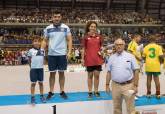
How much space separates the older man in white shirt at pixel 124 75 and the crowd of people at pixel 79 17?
30152mm

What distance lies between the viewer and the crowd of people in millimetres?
37519

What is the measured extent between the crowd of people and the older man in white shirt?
3015 cm

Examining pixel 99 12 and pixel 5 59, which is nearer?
pixel 5 59

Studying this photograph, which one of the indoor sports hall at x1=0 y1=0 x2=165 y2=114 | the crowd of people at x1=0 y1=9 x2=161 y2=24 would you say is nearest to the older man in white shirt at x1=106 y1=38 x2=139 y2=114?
the indoor sports hall at x1=0 y1=0 x2=165 y2=114

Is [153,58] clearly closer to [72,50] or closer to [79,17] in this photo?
[72,50]

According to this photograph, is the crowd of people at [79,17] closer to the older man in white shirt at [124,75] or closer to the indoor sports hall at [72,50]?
the indoor sports hall at [72,50]

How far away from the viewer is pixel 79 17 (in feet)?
131

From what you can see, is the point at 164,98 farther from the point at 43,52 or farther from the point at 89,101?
the point at 43,52

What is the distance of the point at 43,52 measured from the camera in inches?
328

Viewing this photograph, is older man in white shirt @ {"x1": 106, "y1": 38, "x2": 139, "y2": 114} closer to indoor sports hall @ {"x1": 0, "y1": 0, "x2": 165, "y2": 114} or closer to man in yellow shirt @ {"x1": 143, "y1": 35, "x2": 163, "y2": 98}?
indoor sports hall @ {"x1": 0, "y1": 0, "x2": 165, "y2": 114}

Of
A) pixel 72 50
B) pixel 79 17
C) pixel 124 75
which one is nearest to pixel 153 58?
pixel 124 75

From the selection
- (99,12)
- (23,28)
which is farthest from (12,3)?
(99,12)

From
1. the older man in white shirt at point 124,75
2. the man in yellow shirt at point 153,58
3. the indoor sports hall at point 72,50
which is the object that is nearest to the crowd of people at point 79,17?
the indoor sports hall at point 72,50

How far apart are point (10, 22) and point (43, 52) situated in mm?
28778
